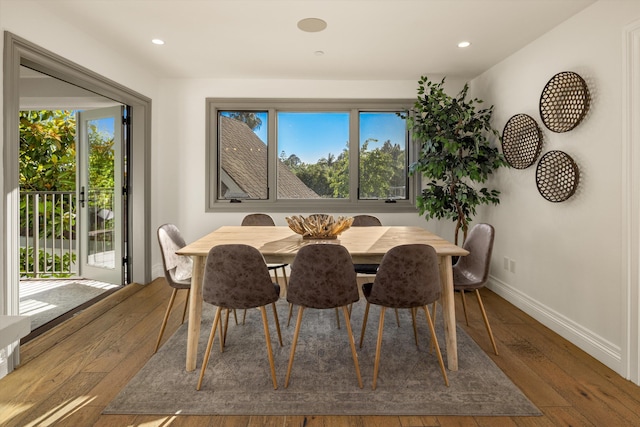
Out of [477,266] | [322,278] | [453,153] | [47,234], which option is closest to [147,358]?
[322,278]

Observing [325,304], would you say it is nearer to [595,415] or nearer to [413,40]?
[595,415]

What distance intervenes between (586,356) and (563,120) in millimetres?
1694

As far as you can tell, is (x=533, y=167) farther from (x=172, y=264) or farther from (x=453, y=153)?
(x=172, y=264)

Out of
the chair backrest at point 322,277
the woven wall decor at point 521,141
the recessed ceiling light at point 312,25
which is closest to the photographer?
the chair backrest at point 322,277

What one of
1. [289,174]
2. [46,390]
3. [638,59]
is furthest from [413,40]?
[46,390]

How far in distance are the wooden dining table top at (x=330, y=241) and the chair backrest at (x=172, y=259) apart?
194 millimetres

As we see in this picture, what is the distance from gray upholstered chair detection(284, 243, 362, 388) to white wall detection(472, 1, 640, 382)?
1748 millimetres

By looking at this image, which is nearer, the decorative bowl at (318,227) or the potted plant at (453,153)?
the decorative bowl at (318,227)

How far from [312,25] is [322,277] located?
6.87ft

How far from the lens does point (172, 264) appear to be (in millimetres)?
2496

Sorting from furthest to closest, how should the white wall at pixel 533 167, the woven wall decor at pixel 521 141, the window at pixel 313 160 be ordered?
1. the window at pixel 313 160
2. the woven wall decor at pixel 521 141
3. the white wall at pixel 533 167

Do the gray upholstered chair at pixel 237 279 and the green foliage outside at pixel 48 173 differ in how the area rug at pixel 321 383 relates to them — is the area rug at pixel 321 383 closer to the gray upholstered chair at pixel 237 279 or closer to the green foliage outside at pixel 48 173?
the gray upholstered chair at pixel 237 279

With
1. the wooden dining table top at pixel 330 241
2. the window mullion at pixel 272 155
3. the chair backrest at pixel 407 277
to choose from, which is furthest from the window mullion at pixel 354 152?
the chair backrest at pixel 407 277

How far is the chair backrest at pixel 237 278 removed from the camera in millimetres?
1914
